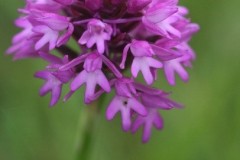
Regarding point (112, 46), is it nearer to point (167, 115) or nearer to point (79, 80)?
point (79, 80)

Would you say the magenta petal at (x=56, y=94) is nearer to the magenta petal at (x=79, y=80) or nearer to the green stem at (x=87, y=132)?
the magenta petal at (x=79, y=80)

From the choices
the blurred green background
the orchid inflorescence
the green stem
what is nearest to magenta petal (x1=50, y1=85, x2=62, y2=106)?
the orchid inflorescence

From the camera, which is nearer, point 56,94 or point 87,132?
point 56,94

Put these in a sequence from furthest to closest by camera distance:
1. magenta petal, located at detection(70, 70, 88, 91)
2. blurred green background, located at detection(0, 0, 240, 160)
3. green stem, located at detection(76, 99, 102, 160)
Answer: blurred green background, located at detection(0, 0, 240, 160) → green stem, located at detection(76, 99, 102, 160) → magenta petal, located at detection(70, 70, 88, 91)

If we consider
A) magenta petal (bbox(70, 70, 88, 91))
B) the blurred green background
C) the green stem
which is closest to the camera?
magenta petal (bbox(70, 70, 88, 91))

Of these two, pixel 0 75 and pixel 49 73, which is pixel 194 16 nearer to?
pixel 0 75

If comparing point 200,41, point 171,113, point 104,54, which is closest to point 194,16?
point 200,41

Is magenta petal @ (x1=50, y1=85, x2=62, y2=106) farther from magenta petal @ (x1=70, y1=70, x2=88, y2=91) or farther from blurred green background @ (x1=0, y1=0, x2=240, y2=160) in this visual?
blurred green background @ (x1=0, y1=0, x2=240, y2=160)

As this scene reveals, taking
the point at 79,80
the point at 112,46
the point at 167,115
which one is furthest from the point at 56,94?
the point at 167,115
